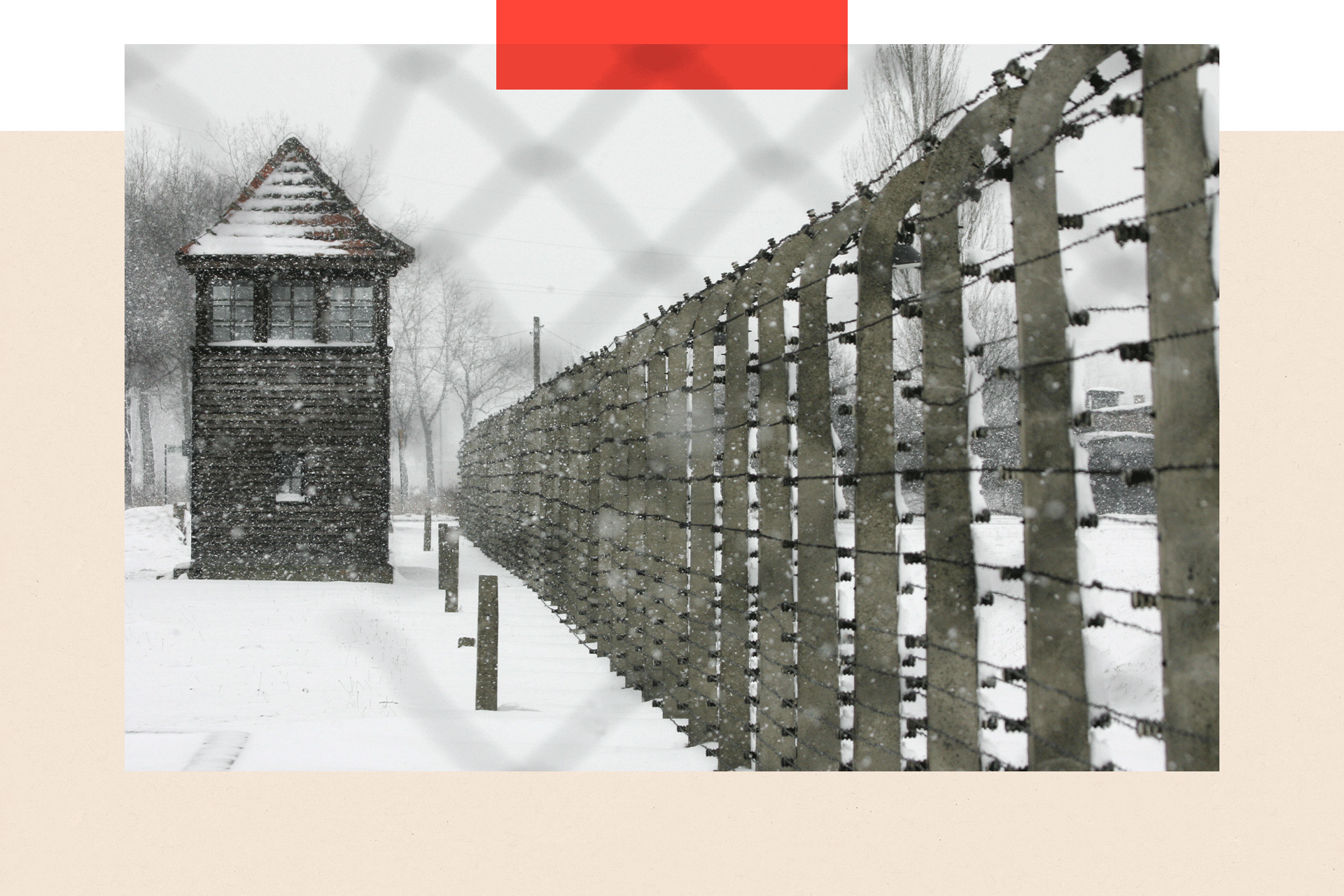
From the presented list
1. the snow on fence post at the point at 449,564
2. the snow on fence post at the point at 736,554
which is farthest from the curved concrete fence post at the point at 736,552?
the snow on fence post at the point at 449,564

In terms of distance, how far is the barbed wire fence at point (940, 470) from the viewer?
1530 mm

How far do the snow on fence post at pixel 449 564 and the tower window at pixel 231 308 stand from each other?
4092 mm

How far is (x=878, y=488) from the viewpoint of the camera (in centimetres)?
242

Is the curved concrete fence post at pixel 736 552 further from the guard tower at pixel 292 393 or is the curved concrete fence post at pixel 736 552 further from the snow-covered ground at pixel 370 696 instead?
the guard tower at pixel 292 393

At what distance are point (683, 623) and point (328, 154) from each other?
41.5ft

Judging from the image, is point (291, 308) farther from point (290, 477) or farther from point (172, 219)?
point (172, 219)

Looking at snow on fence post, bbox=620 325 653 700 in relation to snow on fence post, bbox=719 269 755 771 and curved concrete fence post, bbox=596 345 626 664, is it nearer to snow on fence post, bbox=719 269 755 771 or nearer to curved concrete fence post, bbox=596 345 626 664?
curved concrete fence post, bbox=596 345 626 664

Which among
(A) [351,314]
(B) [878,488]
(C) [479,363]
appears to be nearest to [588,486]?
(B) [878,488]

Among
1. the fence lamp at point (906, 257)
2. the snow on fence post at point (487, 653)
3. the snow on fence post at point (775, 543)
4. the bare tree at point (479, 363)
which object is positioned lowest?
the snow on fence post at point (487, 653)

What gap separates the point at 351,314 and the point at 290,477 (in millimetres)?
2144

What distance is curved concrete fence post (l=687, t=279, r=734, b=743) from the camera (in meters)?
3.90

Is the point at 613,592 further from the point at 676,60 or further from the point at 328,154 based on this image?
the point at 328,154

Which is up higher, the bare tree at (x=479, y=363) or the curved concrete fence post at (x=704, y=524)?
the bare tree at (x=479, y=363)

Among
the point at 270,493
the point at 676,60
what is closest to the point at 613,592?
the point at 676,60
